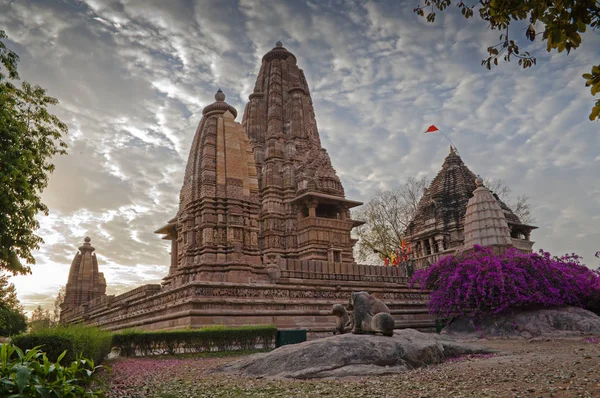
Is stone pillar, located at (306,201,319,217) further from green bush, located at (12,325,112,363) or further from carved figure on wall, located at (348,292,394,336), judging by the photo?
green bush, located at (12,325,112,363)

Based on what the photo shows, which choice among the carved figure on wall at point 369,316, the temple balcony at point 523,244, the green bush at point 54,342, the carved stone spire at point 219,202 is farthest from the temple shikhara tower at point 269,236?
the green bush at point 54,342

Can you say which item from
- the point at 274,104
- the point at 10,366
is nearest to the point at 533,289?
the point at 10,366

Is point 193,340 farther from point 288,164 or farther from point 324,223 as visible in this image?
point 288,164

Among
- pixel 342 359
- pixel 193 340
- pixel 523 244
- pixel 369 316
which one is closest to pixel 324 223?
pixel 523 244

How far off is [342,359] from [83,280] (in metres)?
34.8

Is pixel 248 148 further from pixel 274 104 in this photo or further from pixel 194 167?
pixel 274 104

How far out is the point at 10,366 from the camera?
3.66 meters

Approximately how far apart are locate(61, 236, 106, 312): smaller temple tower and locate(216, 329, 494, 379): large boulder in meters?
32.5

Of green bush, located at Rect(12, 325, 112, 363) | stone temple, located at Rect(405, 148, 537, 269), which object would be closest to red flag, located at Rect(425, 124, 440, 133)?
stone temple, located at Rect(405, 148, 537, 269)

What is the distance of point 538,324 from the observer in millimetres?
14578

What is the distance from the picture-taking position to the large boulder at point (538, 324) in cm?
1393

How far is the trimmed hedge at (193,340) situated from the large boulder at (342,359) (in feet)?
11.4

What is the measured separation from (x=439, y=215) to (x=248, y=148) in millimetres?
18004

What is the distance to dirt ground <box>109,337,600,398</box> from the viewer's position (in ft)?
18.6
